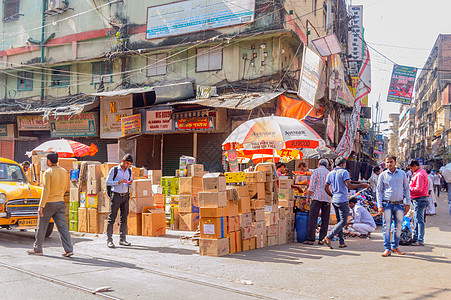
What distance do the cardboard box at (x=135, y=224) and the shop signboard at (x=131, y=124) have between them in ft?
34.6

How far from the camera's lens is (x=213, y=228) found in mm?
8414

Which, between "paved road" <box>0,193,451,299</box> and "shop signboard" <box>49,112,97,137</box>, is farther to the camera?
"shop signboard" <box>49,112,97,137</box>

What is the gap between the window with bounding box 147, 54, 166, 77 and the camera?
21.5 meters

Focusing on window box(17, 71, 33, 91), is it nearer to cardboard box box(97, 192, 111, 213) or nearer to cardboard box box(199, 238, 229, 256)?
cardboard box box(97, 192, 111, 213)

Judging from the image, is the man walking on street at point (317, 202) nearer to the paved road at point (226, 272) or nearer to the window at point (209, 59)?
the paved road at point (226, 272)

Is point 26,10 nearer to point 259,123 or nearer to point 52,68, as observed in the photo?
point 52,68

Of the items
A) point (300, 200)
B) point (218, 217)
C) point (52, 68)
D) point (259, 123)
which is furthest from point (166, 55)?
point (218, 217)

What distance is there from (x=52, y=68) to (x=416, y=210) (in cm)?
2163

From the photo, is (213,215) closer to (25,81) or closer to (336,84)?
(336,84)

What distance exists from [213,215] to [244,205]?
3.29ft

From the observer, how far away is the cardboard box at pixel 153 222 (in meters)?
11.0

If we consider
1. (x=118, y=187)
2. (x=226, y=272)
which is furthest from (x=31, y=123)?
(x=226, y=272)

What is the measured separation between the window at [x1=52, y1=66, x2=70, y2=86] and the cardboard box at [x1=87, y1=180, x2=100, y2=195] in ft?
49.2

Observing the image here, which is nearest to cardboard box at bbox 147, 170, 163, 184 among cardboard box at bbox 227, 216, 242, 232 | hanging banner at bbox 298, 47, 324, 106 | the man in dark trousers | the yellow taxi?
the yellow taxi
